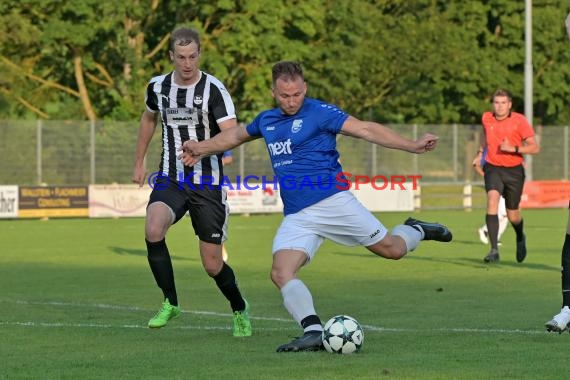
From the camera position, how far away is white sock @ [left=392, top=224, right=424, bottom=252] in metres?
10.0

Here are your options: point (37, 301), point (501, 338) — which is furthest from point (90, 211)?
point (501, 338)

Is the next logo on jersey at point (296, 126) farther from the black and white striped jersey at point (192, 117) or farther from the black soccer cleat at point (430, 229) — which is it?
the black soccer cleat at point (430, 229)

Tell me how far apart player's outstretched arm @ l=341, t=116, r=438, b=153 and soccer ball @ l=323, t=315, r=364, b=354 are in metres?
1.17

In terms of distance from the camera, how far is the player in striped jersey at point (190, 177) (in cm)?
1042

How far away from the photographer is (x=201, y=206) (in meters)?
10.5

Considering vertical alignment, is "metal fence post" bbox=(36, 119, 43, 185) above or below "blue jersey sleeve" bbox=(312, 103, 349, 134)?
above

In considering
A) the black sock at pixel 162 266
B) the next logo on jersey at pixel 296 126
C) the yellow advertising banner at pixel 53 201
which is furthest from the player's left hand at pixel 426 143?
the yellow advertising banner at pixel 53 201

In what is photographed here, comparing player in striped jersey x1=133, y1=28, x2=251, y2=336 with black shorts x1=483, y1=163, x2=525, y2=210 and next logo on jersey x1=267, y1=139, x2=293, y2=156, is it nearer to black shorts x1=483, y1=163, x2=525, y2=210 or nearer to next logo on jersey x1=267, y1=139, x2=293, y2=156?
next logo on jersey x1=267, y1=139, x2=293, y2=156

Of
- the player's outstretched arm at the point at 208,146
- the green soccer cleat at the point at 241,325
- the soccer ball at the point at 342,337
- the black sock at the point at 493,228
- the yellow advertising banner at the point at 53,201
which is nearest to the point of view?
the soccer ball at the point at 342,337

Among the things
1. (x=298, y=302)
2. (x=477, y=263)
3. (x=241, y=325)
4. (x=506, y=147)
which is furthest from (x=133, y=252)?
(x=298, y=302)

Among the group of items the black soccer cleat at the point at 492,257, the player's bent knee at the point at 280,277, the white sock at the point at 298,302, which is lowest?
the black soccer cleat at the point at 492,257

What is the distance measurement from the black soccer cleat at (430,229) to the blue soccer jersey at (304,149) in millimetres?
1269

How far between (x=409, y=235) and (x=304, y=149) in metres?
1.34

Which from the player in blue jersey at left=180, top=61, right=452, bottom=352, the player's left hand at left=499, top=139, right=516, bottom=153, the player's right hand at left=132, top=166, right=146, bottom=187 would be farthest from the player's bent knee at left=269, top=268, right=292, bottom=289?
the player's left hand at left=499, top=139, right=516, bottom=153
